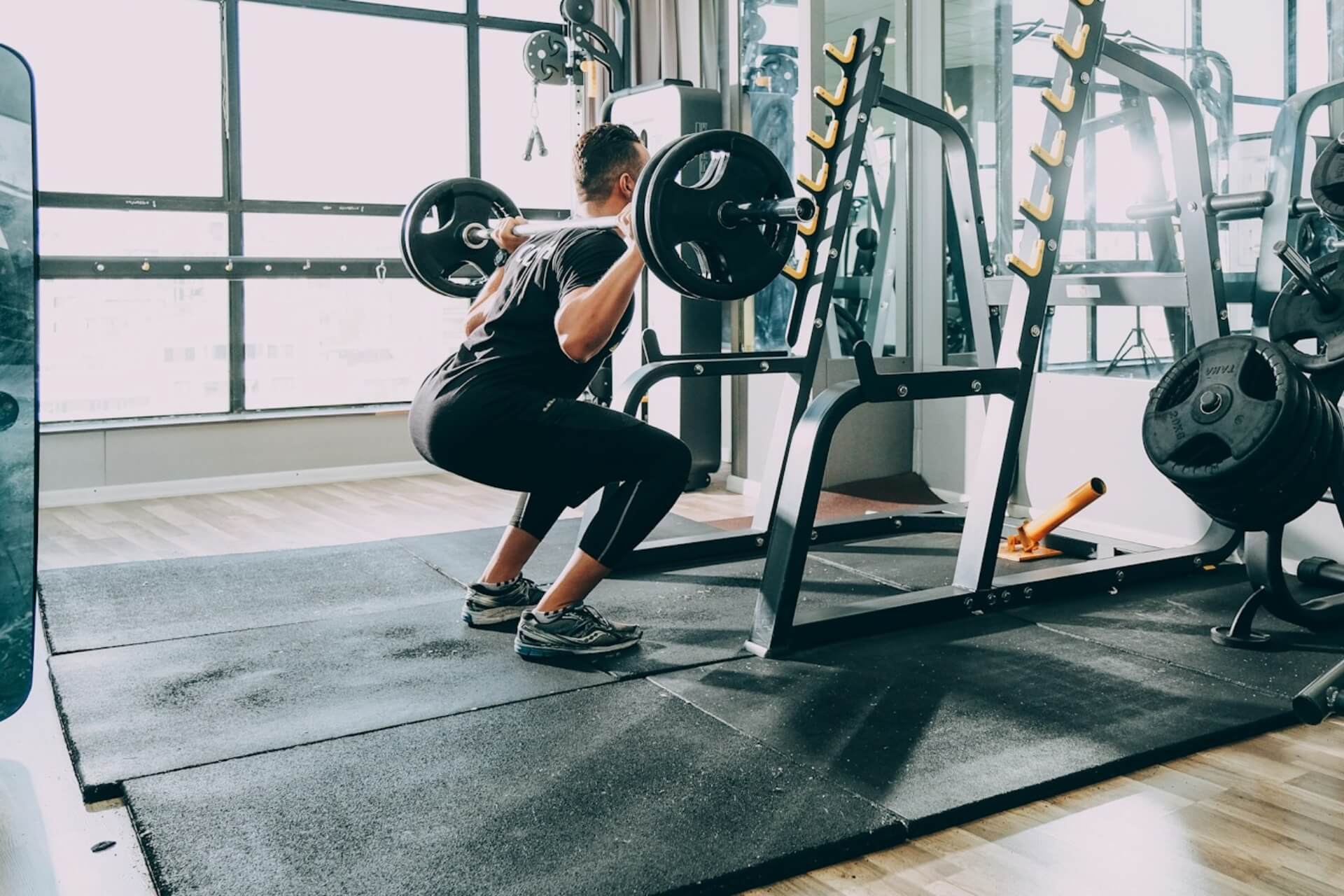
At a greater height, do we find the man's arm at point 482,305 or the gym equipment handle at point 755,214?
the gym equipment handle at point 755,214

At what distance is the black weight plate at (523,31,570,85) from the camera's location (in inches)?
204

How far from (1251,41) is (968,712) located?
223 centimetres

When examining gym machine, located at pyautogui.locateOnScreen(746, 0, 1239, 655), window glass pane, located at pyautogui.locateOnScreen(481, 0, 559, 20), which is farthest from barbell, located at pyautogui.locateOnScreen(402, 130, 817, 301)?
window glass pane, located at pyautogui.locateOnScreen(481, 0, 559, 20)

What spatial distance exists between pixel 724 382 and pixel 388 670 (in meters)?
2.90

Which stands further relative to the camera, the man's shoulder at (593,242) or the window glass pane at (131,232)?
the window glass pane at (131,232)

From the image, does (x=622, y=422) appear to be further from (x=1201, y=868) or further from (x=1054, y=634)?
(x=1201, y=868)

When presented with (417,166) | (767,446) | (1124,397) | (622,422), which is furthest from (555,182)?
(622,422)

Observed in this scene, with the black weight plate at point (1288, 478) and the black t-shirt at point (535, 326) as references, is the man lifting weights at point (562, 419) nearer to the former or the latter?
the black t-shirt at point (535, 326)

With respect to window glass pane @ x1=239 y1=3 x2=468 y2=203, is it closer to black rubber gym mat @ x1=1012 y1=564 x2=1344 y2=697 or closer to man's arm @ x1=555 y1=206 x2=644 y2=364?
man's arm @ x1=555 y1=206 x2=644 y2=364

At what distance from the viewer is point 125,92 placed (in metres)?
5.04

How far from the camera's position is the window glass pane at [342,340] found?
17.8 ft

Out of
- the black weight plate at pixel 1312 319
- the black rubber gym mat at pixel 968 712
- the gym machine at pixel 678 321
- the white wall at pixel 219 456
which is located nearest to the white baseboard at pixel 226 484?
the white wall at pixel 219 456

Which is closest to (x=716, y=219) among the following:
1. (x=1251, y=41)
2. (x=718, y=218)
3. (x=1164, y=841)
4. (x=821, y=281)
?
(x=718, y=218)

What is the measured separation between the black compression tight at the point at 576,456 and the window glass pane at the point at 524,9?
3650 mm
